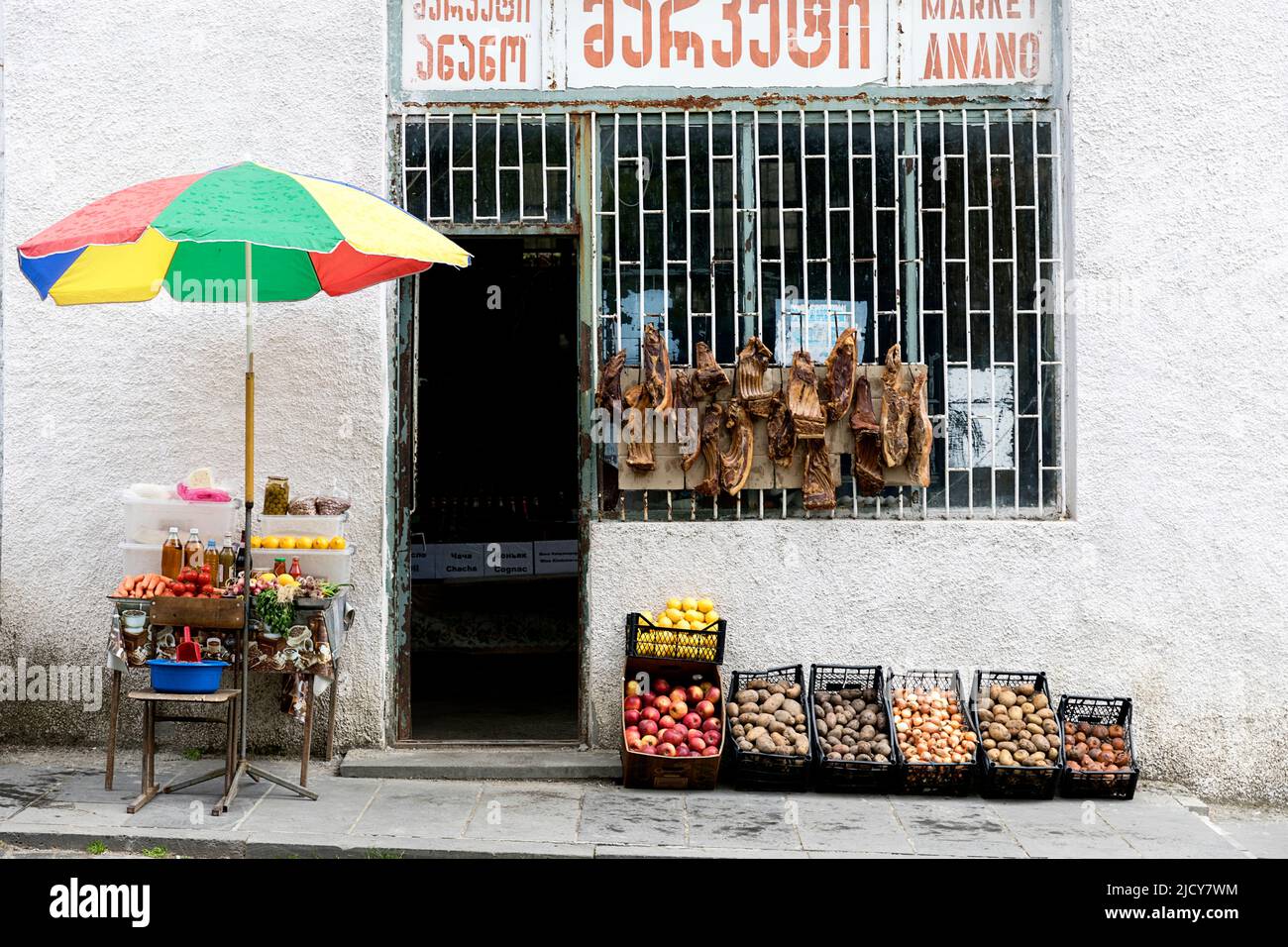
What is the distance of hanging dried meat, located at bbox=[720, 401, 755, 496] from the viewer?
7230mm

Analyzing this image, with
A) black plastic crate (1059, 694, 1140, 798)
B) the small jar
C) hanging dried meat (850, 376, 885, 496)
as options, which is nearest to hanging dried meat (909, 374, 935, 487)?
hanging dried meat (850, 376, 885, 496)

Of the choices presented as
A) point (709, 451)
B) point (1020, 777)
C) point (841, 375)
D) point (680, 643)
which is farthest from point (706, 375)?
point (1020, 777)

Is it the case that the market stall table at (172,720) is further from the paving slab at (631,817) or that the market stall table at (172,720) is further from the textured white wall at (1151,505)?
the textured white wall at (1151,505)

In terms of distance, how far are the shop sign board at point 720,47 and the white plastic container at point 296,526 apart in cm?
250

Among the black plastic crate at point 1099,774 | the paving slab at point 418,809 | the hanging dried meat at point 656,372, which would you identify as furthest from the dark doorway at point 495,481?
the black plastic crate at point 1099,774

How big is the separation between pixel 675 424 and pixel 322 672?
2.28 metres

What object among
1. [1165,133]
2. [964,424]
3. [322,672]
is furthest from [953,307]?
[322,672]

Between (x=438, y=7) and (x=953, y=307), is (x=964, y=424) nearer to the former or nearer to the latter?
(x=953, y=307)

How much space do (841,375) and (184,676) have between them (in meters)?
3.67

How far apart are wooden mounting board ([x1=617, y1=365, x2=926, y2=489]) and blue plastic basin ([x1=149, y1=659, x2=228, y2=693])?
2378mm

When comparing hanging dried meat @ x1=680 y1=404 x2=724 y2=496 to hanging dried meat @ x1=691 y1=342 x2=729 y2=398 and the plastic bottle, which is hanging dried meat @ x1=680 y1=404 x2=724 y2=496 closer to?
hanging dried meat @ x1=691 y1=342 x2=729 y2=398

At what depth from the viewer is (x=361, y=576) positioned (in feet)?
23.9

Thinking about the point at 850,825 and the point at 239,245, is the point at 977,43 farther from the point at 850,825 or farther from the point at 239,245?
the point at 850,825

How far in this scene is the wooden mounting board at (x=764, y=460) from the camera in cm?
730
